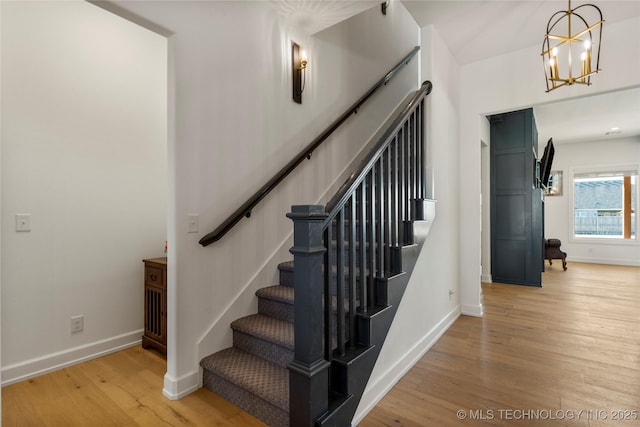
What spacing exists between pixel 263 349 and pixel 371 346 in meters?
0.73

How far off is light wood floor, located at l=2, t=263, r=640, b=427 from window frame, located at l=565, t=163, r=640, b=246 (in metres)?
5.62

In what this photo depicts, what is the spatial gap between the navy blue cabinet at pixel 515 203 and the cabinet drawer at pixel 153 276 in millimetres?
5149

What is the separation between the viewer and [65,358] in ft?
7.64

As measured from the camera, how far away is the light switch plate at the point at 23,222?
2145 mm

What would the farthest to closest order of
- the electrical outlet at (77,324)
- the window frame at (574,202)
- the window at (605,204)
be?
the window at (605,204)
the window frame at (574,202)
the electrical outlet at (77,324)

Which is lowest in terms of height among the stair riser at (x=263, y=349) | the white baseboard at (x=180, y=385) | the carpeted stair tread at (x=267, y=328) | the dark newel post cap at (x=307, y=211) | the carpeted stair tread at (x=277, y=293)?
the white baseboard at (x=180, y=385)

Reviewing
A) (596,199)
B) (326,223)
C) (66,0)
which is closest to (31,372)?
(326,223)

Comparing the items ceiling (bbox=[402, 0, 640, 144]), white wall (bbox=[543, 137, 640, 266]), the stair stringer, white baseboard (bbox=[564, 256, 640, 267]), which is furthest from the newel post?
white wall (bbox=[543, 137, 640, 266])

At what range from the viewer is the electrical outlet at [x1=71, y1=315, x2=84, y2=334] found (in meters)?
2.39

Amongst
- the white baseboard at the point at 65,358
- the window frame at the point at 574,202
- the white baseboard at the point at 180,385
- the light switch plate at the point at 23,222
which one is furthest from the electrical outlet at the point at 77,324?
the window frame at the point at 574,202

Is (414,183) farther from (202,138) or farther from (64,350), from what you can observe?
(64,350)

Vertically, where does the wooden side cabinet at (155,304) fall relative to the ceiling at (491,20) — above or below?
below

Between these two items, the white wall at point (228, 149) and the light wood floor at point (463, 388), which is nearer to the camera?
the light wood floor at point (463, 388)

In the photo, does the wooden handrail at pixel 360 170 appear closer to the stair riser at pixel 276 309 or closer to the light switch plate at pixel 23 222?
the stair riser at pixel 276 309
